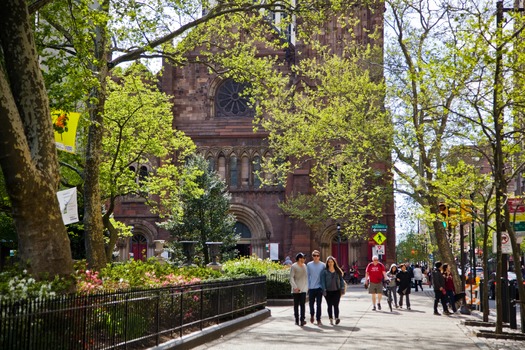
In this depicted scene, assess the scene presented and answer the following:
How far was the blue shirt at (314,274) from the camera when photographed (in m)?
19.9

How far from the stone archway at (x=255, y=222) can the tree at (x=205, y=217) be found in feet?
15.8

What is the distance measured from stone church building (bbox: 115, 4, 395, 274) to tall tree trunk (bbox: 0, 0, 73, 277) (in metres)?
40.1

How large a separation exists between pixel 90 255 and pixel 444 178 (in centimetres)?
887

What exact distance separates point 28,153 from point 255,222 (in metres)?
42.3

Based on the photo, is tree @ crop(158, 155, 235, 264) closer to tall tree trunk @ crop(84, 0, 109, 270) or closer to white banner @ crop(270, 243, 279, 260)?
white banner @ crop(270, 243, 279, 260)

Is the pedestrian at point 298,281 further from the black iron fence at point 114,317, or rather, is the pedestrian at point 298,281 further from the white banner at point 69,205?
the white banner at point 69,205

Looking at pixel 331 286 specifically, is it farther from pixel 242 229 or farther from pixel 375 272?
pixel 242 229

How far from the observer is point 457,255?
8725 cm

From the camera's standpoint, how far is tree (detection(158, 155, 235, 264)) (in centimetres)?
4722

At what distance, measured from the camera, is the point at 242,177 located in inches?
2111

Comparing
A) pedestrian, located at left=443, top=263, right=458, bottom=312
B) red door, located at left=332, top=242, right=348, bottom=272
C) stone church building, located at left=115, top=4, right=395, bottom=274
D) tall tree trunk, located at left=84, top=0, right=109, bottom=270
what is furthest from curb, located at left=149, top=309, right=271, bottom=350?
red door, located at left=332, top=242, right=348, bottom=272

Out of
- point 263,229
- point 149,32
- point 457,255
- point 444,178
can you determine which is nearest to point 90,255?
point 149,32

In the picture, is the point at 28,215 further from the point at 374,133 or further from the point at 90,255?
the point at 374,133

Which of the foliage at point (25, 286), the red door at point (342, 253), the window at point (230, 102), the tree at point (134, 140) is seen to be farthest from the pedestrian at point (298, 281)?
the window at point (230, 102)
